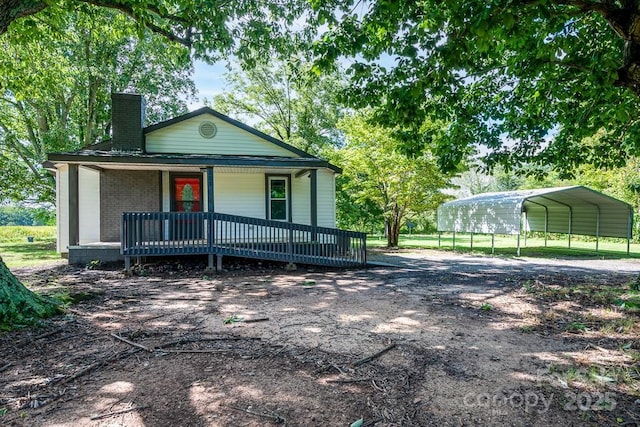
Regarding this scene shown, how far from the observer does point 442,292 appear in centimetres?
707

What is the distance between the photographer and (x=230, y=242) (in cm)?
987

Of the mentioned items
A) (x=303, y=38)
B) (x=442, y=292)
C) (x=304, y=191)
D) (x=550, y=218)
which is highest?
(x=303, y=38)

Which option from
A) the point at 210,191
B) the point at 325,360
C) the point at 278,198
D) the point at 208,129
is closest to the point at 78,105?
the point at 208,129

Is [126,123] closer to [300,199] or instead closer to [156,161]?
[156,161]

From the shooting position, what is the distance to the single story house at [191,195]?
9.60 meters

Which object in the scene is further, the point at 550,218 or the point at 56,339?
the point at 550,218

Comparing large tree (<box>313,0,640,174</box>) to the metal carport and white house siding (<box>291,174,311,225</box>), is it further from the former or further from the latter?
white house siding (<box>291,174,311,225</box>)

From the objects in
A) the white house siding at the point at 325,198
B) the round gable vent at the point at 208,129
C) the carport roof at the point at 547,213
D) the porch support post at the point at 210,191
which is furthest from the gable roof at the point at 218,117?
the carport roof at the point at 547,213

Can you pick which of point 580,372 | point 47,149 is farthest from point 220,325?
point 47,149

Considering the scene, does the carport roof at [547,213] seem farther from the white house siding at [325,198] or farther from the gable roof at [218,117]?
the gable roof at [218,117]

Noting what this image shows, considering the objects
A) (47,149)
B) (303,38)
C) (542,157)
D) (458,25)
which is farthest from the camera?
(47,149)

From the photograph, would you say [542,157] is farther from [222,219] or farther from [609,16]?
[222,219]

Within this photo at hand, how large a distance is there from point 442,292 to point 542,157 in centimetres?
546

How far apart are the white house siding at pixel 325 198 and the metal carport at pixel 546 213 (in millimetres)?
6785
